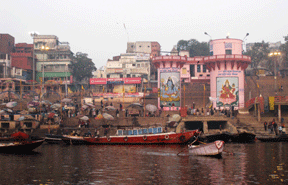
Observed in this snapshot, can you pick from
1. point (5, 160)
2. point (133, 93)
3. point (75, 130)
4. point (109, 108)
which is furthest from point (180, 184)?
point (133, 93)

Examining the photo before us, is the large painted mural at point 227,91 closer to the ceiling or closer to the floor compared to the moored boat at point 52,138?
closer to the ceiling

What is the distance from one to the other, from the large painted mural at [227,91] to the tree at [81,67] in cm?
3646

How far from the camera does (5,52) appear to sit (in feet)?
249

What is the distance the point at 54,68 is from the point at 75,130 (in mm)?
36777

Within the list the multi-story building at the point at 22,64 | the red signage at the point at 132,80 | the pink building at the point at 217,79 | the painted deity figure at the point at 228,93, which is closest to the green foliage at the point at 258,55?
the pink building at the point at 217,79

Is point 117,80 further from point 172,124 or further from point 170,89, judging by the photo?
point 172,124

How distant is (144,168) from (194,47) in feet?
267

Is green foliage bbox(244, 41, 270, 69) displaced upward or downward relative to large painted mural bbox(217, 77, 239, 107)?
upward

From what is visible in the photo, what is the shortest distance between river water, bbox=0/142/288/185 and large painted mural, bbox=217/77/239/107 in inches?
881

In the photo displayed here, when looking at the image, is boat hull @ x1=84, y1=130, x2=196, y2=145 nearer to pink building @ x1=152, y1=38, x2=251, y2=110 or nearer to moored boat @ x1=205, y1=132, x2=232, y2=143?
moored boat @ x1=205, y1=132, x2=232, y2=143

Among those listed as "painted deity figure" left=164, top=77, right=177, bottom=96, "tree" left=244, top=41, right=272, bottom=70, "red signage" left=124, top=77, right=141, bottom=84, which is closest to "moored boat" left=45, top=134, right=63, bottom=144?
"painted deity figure" left=164, top=77, right=177, bottom=96

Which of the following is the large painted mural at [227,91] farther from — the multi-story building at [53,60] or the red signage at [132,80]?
the multi-story building at [53,60]

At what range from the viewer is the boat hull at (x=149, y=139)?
1471 inches

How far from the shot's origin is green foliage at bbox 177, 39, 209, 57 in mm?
100438
